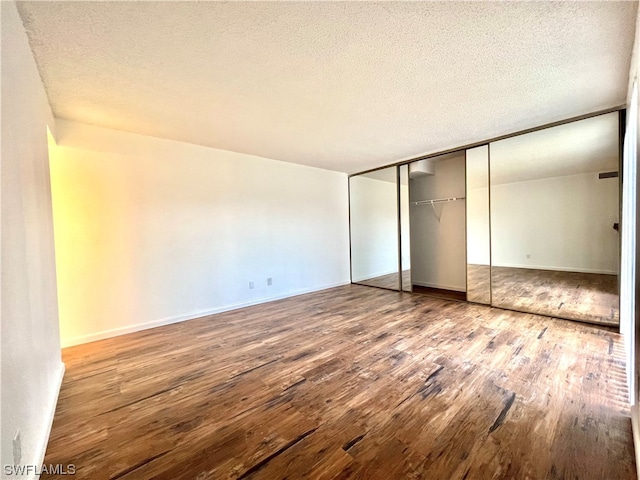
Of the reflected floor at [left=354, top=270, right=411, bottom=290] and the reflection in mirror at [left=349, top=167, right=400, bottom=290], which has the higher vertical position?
the reflection in mirror at [left=349, top=167, right=400, bottom=290]

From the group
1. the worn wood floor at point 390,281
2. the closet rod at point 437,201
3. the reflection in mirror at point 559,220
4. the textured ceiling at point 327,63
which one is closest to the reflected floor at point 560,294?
the reflection in mirror at point 559,220

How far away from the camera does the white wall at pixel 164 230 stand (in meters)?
2.84

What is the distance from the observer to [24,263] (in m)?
1.36

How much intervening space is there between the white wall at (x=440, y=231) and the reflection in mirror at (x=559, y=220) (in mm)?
619

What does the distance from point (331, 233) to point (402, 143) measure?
2314 millimetres

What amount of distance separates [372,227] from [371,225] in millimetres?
54

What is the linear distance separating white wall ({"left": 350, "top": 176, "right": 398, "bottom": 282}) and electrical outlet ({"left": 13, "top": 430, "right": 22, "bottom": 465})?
514cm

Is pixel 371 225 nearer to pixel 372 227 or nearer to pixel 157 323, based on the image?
pixel 372 227

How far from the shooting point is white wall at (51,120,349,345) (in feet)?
9.30

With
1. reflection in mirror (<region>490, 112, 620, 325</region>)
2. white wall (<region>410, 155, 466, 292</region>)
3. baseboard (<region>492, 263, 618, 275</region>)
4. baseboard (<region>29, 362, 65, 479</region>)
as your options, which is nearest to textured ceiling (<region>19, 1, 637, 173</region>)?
reflection in mirror (<region>490, 112, 620, 325</region>)

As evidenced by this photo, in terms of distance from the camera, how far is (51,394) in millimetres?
1751

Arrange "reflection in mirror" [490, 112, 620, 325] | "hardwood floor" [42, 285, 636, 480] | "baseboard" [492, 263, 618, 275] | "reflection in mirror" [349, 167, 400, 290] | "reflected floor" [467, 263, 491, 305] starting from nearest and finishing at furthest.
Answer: "hardwood floor" [42, 285, 636, 480]
"reflection in mirror" [490, 112, 620, 325]
"reflected floor" [467, 263, 491, 305]
"baseboard" [492, 263, 618, 275]
"reflection in mirror" [349, 167, 400, 290]

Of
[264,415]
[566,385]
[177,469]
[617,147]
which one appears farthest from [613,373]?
[177,469]

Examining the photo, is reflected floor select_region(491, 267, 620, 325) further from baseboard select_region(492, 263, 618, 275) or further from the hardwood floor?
the hardwood floor
